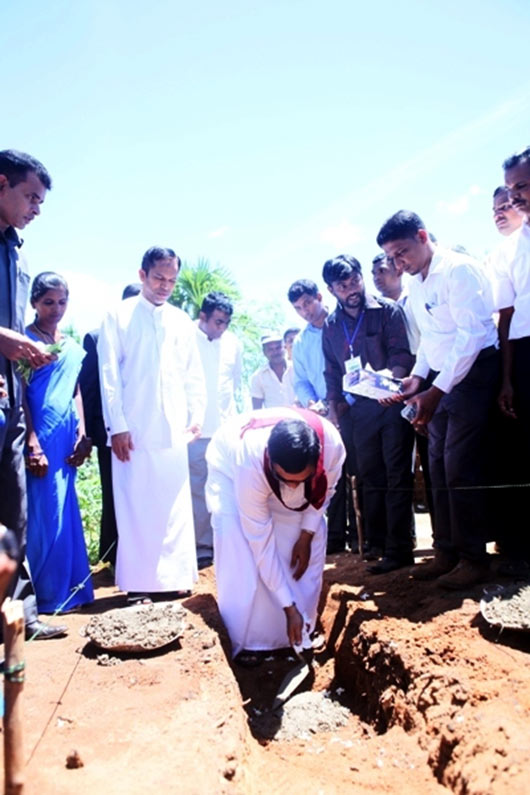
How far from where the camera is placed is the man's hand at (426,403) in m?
3.31

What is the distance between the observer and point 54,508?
374 cm

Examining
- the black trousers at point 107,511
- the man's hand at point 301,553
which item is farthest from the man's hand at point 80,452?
the man's hand at point 301,553

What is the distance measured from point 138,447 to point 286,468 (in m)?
1.48

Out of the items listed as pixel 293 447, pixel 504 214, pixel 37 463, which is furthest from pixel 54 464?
pixel 504 214

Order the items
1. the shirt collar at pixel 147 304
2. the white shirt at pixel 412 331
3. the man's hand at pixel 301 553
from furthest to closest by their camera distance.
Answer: the white shirt at pixel 412 331 < the shirt collar at pixel 147 304 < the man's hand at pixel 301 553

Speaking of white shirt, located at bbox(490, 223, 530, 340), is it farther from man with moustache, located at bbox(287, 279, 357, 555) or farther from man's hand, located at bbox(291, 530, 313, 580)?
man with moustache, located at bbox(287, 279, 357, 555)

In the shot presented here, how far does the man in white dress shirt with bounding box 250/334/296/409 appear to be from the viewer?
Result: 24.6 feet

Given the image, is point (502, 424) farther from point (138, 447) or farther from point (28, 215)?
point (28, 215)

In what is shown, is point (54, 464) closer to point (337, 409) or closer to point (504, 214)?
point (337, 409)

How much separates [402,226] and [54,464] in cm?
247

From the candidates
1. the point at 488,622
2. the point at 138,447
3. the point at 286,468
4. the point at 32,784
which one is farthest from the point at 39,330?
Result: the point at 488,622

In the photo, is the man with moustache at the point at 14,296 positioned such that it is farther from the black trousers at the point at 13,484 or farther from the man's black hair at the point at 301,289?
the man's black hair at the point at 301,289

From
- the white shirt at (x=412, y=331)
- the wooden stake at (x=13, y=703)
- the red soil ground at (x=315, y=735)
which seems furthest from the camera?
the white shirt at (x=412, y=331)

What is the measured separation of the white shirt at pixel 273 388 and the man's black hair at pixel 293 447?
4.53 metres
